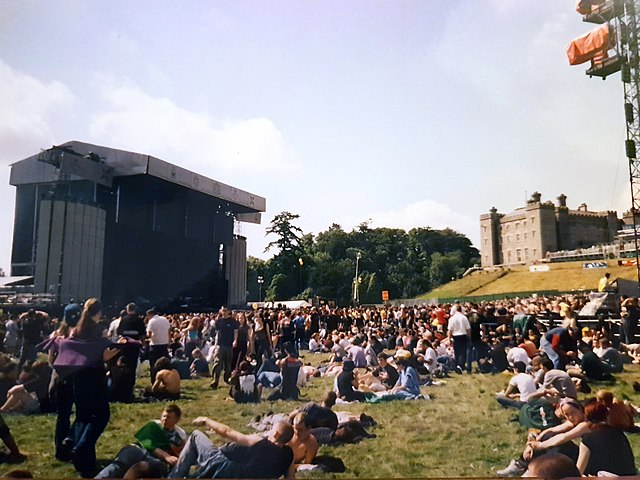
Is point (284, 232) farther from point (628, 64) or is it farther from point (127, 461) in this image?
point (628, 64)

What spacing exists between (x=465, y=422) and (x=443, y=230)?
1.97 m

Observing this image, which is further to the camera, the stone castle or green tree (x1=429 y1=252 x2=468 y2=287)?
green tree (x1=429 y1=252 x2=468 y2=287)

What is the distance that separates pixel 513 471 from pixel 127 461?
3126mm

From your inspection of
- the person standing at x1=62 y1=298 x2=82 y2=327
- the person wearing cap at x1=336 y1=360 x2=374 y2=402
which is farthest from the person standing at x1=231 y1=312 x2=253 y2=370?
the person standing at x1=62 y1=298 x2=82 y2=327

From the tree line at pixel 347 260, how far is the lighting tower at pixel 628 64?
1901mm

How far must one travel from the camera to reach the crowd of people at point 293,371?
3.67 meters

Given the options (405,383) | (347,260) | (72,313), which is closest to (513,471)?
(405,383)

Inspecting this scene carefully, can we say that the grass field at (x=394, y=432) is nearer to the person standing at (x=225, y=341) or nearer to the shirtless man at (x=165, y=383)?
the shirtless man at (x=165, y=383)

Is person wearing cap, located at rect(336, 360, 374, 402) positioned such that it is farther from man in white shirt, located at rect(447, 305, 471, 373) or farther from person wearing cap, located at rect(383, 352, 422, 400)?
man in white shirt, located at rect(447, 305, 471, 373)

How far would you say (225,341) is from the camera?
17.1 ft

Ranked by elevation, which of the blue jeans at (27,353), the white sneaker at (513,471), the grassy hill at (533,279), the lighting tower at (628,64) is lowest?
the white sneaker at (513,471)

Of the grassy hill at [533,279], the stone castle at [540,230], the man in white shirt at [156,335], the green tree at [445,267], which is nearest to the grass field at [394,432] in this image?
the man in white shirt at [156,335]

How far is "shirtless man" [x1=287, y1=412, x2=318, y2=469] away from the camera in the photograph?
3.67 m

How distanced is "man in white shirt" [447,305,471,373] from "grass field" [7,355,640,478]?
129 centimetres
